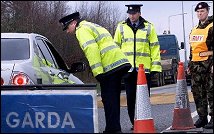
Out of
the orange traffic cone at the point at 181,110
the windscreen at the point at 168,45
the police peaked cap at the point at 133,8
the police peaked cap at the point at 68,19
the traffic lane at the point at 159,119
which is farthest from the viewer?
the windscreen at the point at 168,45

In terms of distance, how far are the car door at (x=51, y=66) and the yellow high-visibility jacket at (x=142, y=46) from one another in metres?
1.00

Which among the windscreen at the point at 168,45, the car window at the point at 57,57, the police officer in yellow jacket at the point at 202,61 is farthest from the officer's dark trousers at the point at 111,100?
the windscreen at the point at 168,45

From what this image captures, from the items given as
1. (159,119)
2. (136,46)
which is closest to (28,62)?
(136,46)

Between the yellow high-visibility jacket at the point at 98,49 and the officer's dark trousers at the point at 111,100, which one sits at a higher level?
the yellow high-visibility jacket at the point at 98,49

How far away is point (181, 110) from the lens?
28.0ft

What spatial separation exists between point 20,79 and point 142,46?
223cm

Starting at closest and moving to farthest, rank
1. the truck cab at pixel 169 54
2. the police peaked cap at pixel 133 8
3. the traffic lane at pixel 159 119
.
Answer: the police peaked cap at pixel 133 8
the traffic lane at pixel 159 119
the truck cab at pixel 169 54

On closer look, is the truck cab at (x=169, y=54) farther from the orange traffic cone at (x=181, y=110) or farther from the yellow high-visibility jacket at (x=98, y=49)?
the yellow high-visibility jacket at (x=98, y=49)

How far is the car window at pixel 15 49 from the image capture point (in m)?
7.81

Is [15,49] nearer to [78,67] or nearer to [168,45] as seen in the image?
→ [78,67]

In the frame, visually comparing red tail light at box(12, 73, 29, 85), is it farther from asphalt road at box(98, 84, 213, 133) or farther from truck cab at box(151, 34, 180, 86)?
truck cab at box(151, 34, 180, 86)

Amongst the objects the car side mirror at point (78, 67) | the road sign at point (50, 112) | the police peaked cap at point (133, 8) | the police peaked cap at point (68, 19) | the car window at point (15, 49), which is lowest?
the road sign at point (50, 112)

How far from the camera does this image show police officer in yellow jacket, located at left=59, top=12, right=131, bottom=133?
7.46 meters

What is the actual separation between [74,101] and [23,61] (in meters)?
1.76
